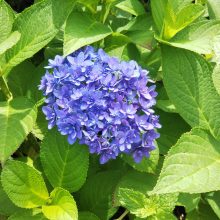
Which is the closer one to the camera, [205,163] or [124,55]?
[205,163]

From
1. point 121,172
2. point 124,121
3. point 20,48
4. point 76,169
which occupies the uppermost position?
point 20,48

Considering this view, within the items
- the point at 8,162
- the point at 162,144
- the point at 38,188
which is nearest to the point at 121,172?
the point at 162,144

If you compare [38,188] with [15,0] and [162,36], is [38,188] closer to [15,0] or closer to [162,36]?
[162,36]

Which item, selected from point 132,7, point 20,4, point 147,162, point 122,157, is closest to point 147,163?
point 147,162

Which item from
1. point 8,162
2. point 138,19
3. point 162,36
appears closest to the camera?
point 8,162

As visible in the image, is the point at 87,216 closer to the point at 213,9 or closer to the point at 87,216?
the point at 87,216

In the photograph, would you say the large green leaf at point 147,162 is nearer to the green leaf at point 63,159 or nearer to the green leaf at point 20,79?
the green leaf at point 63,159

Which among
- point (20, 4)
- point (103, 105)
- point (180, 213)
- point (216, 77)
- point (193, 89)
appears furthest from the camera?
point (20, 4)
